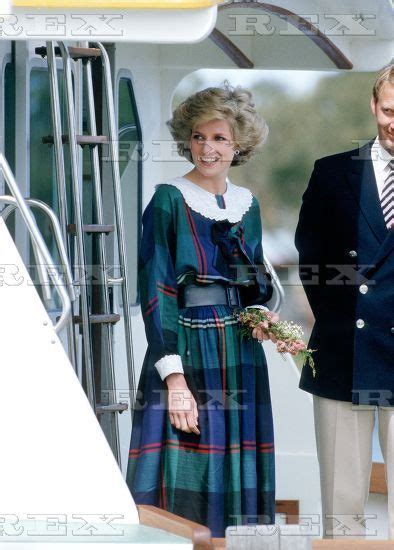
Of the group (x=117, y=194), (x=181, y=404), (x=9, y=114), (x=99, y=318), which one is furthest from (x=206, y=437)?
(x=9, y=114)

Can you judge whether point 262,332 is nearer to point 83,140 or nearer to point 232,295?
point 232,295

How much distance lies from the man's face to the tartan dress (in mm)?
621

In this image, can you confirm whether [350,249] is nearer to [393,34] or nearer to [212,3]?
[212,3]

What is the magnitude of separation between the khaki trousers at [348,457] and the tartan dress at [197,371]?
27 centimetres

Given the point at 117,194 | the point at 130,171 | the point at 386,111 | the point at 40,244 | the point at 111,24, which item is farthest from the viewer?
the point at 130,171

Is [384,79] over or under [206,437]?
over

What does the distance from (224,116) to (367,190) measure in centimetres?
58

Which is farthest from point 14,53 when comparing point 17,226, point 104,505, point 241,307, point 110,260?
point 104,505

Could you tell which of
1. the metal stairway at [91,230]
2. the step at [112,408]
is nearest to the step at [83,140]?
the metal stairway at [91,230]

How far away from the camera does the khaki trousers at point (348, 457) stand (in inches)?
175

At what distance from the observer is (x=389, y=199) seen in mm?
4445

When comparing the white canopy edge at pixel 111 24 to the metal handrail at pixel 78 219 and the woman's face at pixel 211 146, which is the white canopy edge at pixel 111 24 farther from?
the metal handrail at pixel 78 219

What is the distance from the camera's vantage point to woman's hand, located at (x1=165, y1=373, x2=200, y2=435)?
4457mm

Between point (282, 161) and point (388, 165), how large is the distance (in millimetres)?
2014
